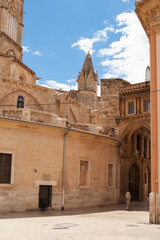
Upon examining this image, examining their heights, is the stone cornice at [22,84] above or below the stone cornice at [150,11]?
below

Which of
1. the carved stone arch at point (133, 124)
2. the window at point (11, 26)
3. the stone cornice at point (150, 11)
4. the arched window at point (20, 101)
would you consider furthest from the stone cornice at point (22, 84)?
the stone cornice at point (150, 11)

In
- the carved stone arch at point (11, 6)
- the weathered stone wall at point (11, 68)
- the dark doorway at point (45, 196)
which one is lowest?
the dark doorway at point (45, 196)

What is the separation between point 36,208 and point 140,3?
11.7 m

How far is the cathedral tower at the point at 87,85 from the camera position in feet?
167

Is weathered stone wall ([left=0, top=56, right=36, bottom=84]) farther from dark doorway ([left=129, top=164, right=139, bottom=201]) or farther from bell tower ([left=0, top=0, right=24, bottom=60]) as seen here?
dark doorway ([left=129, top=164, right=139, bottom=201])

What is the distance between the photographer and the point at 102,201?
19.9 m

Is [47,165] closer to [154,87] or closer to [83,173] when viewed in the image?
[83,173]

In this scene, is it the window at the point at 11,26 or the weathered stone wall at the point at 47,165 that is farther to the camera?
the window at the point at 11,26

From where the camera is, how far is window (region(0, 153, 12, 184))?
15016 mm

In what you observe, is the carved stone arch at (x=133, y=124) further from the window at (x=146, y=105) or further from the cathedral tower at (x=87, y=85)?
the cathedral tower at (x=87, y=85)

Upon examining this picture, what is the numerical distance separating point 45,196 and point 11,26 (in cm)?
2615

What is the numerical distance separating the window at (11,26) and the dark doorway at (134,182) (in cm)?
2170

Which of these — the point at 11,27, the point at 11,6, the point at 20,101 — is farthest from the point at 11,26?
the point at 20,101

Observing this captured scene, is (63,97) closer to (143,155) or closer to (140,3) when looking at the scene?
(143,155)
